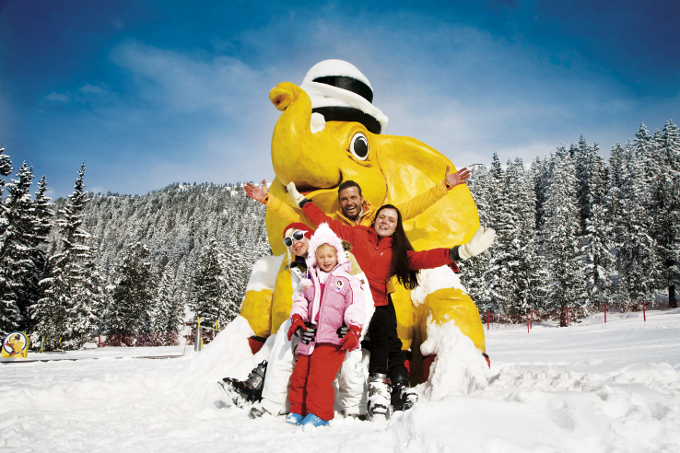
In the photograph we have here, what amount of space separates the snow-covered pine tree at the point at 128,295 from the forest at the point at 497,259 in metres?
0.08

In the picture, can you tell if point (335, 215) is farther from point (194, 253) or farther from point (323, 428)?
point (194, 253)

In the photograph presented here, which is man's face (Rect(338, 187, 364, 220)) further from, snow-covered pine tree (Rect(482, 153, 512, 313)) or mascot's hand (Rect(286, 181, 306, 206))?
snow-covered pine tree (Rect(482, 153, 512, 313))

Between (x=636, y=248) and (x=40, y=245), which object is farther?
(x=636, y=248)

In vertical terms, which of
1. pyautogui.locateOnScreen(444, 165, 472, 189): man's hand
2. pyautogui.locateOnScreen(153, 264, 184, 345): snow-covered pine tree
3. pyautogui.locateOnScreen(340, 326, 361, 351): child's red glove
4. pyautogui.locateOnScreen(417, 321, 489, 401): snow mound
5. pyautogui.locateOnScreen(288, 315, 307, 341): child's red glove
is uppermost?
pyautogui.locateOnScreen(444, 165, 472, 189): man's hand

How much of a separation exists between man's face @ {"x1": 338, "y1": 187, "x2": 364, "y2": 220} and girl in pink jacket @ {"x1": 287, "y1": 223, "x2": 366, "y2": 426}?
2.25 ft

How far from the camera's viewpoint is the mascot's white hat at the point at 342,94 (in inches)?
185

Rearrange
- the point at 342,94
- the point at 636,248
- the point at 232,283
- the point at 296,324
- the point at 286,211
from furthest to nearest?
the point at 232,283 → the point at 636,248 → the point at 342,94 → the point at 286,211 → the point at 296,324

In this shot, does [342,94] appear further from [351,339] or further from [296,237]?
[351,339]

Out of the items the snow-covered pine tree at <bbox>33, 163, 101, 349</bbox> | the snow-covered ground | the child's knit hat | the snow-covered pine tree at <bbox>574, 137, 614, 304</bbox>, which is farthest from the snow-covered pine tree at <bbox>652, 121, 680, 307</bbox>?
the snow-covered pine tree at <bbox>33, 163, 101, 349</bbox>

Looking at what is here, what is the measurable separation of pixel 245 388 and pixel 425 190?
287cm

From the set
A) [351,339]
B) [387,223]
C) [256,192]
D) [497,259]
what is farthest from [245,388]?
[497,259]

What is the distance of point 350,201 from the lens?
3.87 m

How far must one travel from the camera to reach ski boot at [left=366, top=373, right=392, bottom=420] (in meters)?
2.77

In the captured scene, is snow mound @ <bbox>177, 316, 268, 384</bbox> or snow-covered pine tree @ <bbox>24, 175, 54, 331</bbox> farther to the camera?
snow-covered pine tree @ <bbox>24, 175, 54, 331</bbox>
